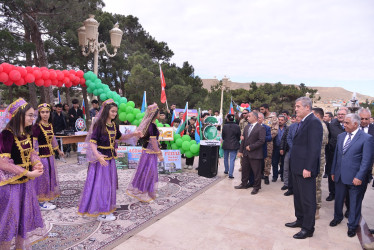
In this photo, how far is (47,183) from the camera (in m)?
4.46

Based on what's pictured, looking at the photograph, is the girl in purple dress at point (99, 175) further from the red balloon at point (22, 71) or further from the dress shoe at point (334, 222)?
the red balloon at point (22, 71)

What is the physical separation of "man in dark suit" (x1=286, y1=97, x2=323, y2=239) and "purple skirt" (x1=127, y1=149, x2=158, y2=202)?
8.32ft

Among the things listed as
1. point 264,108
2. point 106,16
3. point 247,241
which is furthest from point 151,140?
point 106,16

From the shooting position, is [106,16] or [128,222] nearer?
[128,222]

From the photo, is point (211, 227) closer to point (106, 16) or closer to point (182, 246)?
point (182, 246)

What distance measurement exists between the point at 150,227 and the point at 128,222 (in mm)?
401

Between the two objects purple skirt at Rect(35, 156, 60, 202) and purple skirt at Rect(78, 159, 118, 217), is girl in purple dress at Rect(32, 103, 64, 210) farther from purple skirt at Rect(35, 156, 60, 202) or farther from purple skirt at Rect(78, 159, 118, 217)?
purple skirt at Rect(78, 159, 118, 217)

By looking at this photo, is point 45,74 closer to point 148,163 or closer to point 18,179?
point 148,163

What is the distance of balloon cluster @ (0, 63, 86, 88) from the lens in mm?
6746

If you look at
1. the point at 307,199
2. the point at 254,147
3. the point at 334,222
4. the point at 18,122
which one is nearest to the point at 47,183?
the point at 18,122

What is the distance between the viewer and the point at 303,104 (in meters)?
3.59

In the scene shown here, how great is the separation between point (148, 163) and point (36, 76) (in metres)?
4.93

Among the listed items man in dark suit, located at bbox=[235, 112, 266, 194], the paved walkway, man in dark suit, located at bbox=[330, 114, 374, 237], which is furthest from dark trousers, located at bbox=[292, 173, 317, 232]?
man in dark suit, located at bbox=[235, 112, 266, 194]

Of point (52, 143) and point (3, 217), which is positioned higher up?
point (52, 143)
